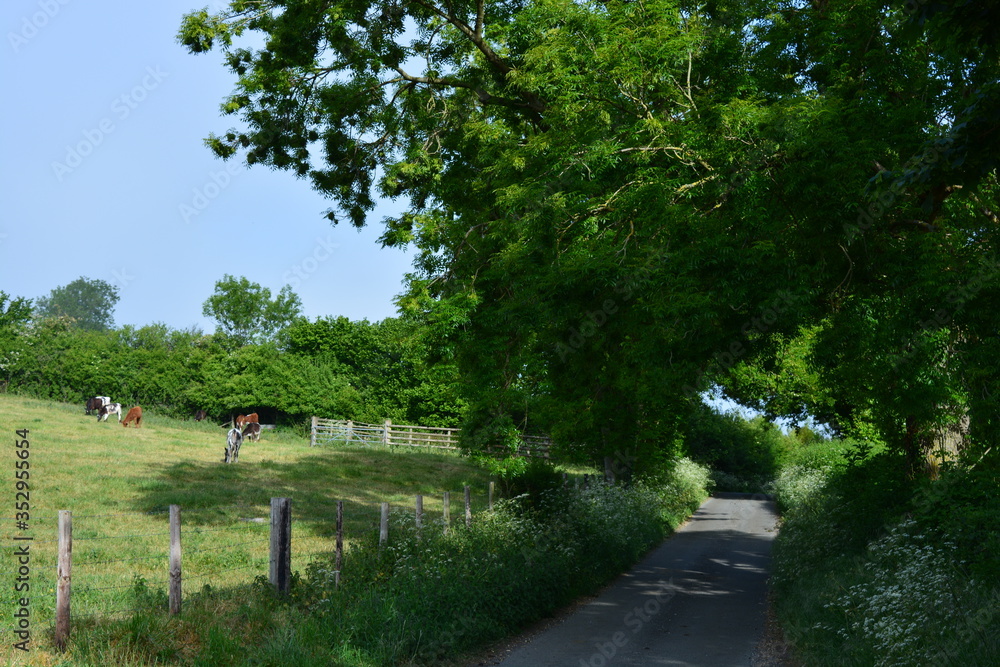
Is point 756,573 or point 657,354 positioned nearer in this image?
point 657,354

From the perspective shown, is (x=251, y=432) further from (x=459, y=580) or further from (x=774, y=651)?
(x=774, y=651)

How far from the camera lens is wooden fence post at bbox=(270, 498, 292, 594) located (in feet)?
32.3

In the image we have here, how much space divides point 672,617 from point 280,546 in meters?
6.67

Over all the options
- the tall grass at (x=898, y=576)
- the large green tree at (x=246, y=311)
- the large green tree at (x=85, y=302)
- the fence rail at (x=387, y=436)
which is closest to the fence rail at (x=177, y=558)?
the tall grass at (x=898, y=576)

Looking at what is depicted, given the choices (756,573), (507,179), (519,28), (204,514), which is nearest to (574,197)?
(507,179)

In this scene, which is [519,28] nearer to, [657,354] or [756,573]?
[657,354]

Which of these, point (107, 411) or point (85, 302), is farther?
point (85, 302)

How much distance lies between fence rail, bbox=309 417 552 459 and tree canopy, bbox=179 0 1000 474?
3031 cm

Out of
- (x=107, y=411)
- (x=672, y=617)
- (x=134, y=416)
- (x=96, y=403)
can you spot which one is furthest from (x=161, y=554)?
(x=96, y=403)

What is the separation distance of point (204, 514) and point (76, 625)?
39.3 ft

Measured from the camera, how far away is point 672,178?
479 inches

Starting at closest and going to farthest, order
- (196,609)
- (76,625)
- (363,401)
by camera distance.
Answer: (76,625), (196,609), (363,401)

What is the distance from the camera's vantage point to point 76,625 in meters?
7.92

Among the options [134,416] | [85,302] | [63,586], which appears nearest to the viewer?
[63,586]
